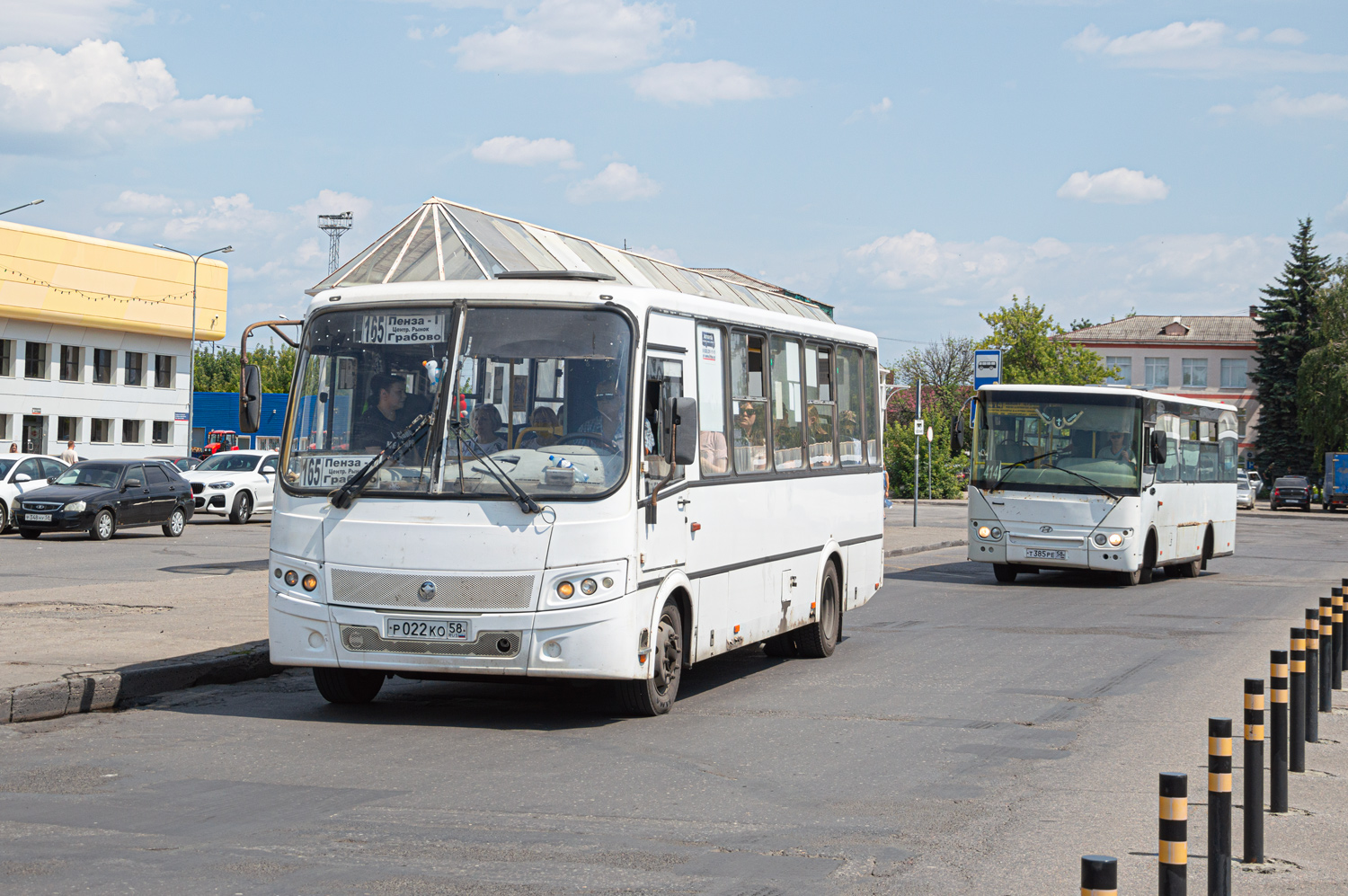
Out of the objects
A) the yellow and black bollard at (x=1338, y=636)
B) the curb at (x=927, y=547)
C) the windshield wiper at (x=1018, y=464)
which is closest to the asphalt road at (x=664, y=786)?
the yellow and black bollard at (x=1338, y=636)

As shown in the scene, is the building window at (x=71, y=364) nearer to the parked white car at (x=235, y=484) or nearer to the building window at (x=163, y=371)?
the building window at (x=163, y=371)

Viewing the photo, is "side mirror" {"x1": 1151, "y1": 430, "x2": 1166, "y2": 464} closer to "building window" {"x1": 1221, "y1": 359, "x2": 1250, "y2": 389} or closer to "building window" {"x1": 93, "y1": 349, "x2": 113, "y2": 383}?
"building window" {"x1": 93, "y1": 349, "x2": 113, "y2": 383}

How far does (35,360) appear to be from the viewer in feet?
214

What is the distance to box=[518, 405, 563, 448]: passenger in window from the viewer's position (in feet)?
30.9

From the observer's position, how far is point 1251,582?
24.8m

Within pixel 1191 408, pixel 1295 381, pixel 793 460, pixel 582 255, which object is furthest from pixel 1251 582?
pixel 1295 381

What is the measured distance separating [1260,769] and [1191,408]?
19.8 metres

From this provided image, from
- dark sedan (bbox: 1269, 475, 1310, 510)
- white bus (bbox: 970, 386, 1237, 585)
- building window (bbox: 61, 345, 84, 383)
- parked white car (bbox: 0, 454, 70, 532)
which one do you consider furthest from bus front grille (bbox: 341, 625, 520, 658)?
dark sedan (bbox: 1269, 475, 1310, 510)

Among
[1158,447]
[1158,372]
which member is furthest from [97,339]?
[1158,372]

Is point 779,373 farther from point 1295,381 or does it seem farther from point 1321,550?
point 1295,381

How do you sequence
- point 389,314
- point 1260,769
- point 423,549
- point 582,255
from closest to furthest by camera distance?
point 1260,769 < point 423,549 < point 389,314 < point 582,255

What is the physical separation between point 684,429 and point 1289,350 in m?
84.8

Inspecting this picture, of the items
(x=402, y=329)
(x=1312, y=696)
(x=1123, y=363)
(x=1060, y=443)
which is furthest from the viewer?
(x=1123, y=363)

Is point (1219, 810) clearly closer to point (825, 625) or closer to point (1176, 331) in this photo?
point (825, 625)
